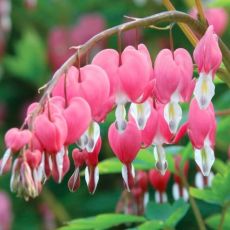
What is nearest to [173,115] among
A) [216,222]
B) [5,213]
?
[216,222]

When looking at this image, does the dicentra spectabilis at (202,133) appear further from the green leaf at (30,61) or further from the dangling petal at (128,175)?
the green leaf at (30,61)

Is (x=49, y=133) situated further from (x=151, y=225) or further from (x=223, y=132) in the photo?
(x=223, y=132)

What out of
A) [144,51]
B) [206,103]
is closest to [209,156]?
[206,103]

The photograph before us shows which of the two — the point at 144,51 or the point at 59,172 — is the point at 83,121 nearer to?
the point at 59,172

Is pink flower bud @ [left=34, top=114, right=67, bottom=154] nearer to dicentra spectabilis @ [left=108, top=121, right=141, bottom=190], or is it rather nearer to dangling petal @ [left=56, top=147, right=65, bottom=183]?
dangling petal @ [left=56, top=147, right=65, bottom=183]

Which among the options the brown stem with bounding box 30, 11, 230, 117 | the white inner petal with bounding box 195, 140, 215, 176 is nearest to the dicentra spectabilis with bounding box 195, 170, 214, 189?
the brown stem with bounding box 30, 11, 230, 117

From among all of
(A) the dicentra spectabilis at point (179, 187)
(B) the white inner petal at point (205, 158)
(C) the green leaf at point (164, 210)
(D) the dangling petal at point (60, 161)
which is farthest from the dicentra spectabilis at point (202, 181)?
(D) the dangling petal at point (60, 161)
